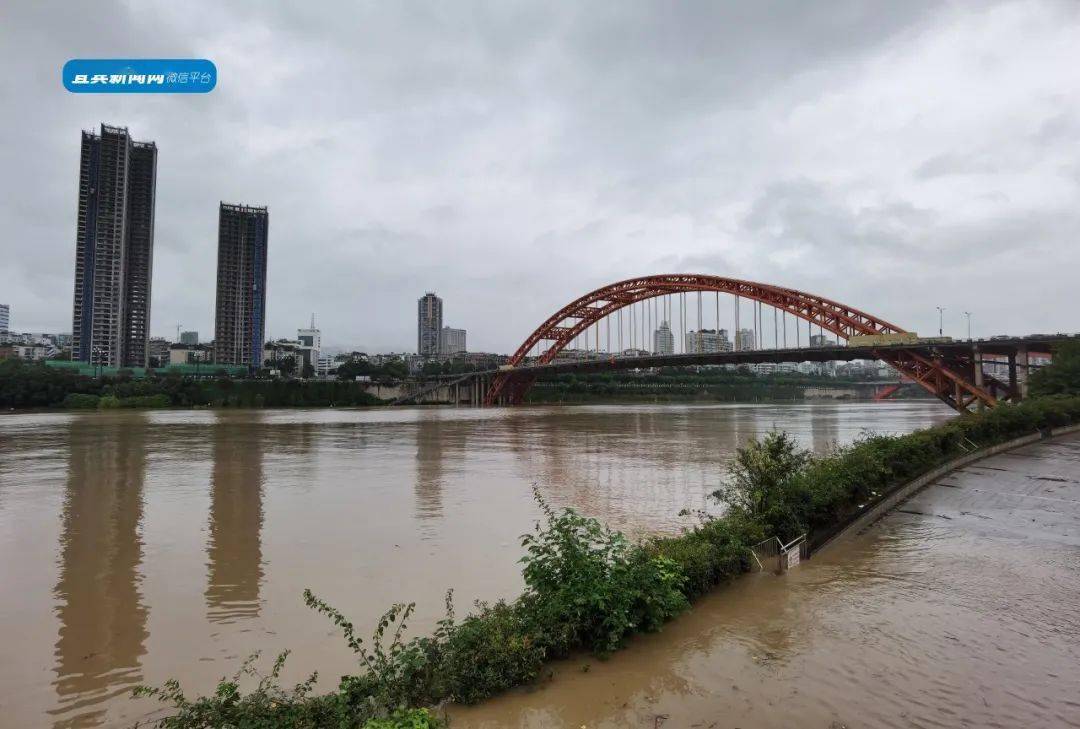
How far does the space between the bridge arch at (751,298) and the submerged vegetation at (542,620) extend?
112 ft

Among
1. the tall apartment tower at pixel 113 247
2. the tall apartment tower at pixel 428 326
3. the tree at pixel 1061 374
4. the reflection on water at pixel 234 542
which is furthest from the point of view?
the tall apartment tower at pixel 428 326

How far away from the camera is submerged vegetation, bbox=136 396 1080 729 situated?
10.7ft

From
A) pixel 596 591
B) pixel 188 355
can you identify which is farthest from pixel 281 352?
pixel 596 591

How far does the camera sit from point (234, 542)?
8.63 meters

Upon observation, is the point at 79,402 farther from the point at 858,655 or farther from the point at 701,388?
the point at 701,388

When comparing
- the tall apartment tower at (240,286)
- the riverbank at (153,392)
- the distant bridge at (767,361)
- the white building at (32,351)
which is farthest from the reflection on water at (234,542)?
the white building at (32,351)

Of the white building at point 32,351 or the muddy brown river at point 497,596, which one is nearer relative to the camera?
the muddy brown river at point 497,596

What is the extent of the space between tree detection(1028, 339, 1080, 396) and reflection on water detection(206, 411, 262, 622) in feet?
112

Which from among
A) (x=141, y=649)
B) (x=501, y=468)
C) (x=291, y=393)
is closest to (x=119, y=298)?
(x=291, y=393)

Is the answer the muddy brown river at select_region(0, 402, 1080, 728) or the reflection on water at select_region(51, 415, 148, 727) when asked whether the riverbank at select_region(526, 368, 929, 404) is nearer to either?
the reflection on water at select_region(51, 415, 148, 727)

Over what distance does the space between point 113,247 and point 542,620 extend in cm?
10425

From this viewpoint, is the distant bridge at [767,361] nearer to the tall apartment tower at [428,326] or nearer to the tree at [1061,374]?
the tree at [1061,374]

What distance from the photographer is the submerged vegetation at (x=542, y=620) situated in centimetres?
326

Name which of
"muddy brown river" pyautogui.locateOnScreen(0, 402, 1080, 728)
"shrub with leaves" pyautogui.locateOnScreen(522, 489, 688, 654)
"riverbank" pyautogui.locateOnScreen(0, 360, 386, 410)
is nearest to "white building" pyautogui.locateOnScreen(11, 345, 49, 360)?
"riverbank" pyautogui.locateOnScreen(0, 360, 386, 410)
